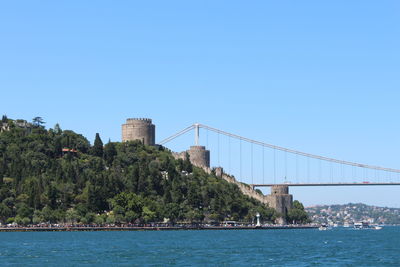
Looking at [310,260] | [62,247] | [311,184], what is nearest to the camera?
[310,260]

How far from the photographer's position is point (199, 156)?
589ft

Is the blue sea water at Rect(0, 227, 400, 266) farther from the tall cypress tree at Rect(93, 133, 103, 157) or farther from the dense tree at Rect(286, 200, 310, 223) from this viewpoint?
the dense tree at Rect(286, 200, 310, 223)

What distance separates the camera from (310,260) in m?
65.5

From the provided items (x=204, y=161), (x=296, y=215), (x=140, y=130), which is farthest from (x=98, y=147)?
(x=296, y=215)

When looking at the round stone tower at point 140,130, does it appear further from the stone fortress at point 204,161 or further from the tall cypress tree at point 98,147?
the tall cypress tree at point 98,147

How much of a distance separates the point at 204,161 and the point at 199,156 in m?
1.57

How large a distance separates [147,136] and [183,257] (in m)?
114

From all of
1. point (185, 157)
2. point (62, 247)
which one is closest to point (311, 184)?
point (185, 157)

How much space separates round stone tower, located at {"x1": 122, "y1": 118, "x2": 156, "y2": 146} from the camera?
180 meters

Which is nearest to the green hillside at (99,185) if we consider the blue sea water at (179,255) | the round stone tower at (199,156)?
the round stone tower at (199,156)

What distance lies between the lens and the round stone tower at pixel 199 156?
17850 centimetres

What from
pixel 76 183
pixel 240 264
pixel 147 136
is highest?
pixel 147 136

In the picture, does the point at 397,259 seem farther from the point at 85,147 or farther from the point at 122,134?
the point at 122,134

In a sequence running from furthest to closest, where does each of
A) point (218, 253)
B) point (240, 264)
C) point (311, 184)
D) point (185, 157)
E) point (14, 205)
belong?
point (185, 157) < point (311, 184) < point (14, 205) < point (218, 253) < point (240, 264)
